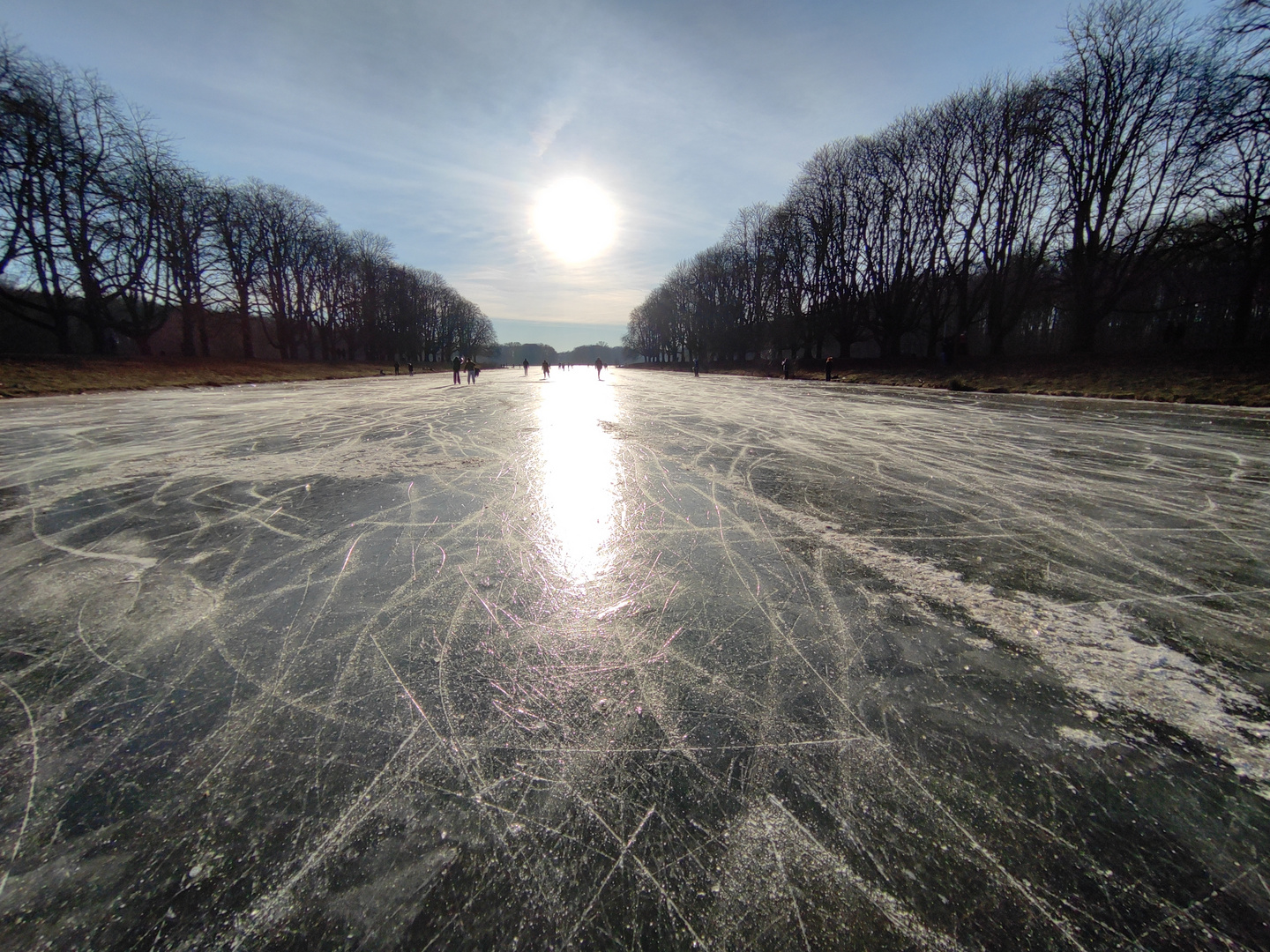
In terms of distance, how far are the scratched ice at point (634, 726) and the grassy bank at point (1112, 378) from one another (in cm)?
1530

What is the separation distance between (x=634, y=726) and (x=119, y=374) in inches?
1179

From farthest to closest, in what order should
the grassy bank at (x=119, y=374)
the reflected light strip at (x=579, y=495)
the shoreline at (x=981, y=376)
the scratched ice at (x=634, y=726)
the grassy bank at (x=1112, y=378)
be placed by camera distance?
the grassy bank at (x=119, y=374) < the shoreline at (x=981, y=376) < the grassy bank at (x=1112, y=378) < the reflected light strip at (x=579, y=495) < the scratched ice at (x=634, y=726)

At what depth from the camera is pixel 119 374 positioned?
66.8 feet

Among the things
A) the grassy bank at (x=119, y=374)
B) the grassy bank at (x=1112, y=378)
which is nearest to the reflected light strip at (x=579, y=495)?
the grassy bank at (x=1112, y=378)

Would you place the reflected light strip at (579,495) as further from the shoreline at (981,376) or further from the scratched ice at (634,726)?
→ the shoreline at (981,376)

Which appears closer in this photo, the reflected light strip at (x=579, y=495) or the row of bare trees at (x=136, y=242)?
the reflected light strip at (x=579, y=495)

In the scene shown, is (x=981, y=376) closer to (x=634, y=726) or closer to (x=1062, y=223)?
(x=1062, y=223)

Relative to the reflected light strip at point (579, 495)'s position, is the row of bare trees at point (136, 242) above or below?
above

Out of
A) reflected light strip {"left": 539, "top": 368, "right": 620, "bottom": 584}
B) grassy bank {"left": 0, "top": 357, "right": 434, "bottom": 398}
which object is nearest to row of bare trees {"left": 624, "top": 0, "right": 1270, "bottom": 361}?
reflected light strip {"left": 539, "top": 368, "right": 620, "bottom": 584}

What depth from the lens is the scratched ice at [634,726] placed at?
1147mm

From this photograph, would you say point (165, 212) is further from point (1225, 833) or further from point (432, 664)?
point (1225, 833)

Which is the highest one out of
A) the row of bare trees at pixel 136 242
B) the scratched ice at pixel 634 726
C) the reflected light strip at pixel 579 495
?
the row of bare trees at pixel 136 242

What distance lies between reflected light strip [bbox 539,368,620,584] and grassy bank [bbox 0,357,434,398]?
65.5 feet

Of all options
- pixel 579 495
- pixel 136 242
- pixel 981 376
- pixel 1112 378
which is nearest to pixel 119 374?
pixel 136 242
